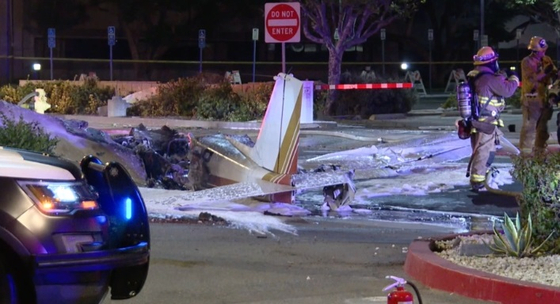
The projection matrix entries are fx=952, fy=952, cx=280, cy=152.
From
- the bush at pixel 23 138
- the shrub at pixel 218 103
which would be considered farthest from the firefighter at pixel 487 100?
the shrub at pixel 218 103

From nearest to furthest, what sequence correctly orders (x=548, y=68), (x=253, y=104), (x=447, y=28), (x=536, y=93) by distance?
(x=548, y=68), (x=536, y=93), (x=253, y=104), (x=447, y=28)

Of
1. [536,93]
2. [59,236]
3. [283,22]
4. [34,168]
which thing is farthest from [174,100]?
[59,236]

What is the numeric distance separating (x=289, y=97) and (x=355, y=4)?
58.6ft

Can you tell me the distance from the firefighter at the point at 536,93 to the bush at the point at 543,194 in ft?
21.7

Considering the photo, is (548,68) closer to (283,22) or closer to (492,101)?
(492,101)

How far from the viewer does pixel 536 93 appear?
47.5 feet

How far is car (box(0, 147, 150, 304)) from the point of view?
5043 millimetres

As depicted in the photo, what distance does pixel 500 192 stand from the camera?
11688 millimetres

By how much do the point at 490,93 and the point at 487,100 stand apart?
92mm

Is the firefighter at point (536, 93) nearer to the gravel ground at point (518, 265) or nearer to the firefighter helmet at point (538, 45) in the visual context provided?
the firefighter helmet at point (538, 45)

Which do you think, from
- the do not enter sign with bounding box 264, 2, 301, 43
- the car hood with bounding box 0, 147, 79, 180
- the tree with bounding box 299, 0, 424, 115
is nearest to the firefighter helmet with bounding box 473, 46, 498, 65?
the do not enter sign with bounding box 264, 2, 301, 43

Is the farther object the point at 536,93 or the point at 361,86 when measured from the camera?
the point at 361,86

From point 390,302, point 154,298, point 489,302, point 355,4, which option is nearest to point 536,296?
point 489,302

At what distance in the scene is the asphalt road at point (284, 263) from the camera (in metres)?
7.01
